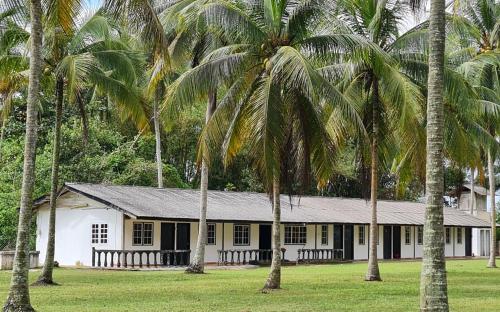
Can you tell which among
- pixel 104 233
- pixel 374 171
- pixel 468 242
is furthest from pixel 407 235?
pixel 374 171

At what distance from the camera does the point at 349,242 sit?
43438mm

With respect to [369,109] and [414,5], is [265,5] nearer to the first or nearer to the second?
[414,5]

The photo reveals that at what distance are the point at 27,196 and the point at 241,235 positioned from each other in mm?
24743

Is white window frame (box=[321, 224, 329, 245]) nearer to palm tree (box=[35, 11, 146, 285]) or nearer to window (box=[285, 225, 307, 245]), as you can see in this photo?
window (box=[285, 225, 307, 245])

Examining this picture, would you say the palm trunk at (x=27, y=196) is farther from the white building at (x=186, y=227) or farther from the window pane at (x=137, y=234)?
the window pane at (x=137, y=234)

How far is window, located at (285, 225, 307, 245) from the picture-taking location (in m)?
39.9

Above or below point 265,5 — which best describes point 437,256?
below

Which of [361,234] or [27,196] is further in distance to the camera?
[361,234]

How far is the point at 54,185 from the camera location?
21984 mm

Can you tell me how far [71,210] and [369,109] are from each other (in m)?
16.1

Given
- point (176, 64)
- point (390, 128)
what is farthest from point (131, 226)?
point (390, 128)

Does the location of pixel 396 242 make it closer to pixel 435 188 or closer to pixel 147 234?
pixel 147 234

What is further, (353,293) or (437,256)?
(353,293)

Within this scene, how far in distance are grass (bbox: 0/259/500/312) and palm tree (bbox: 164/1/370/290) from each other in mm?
1895
